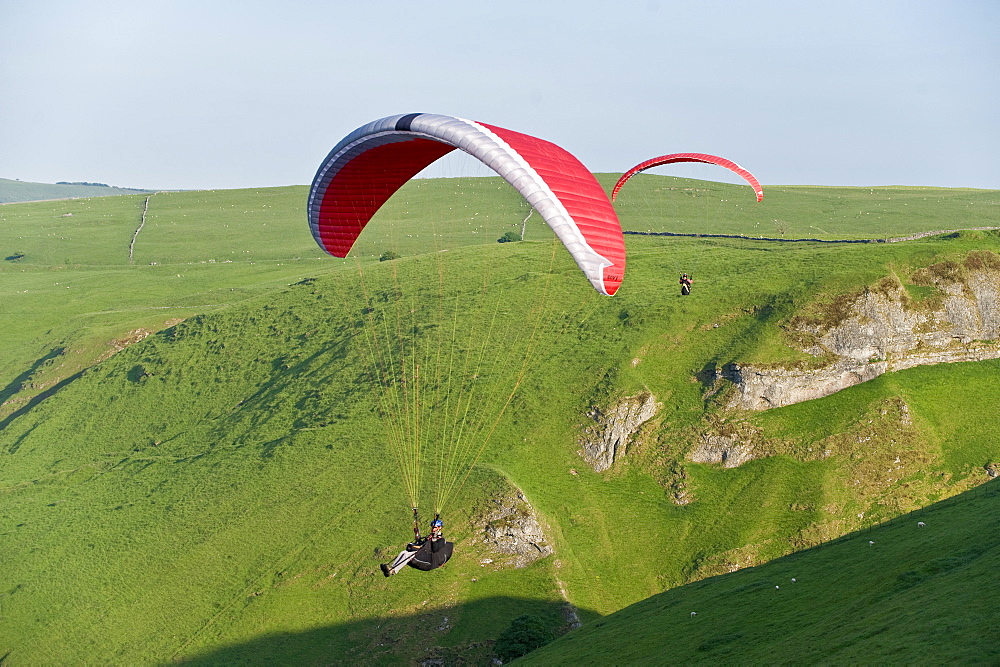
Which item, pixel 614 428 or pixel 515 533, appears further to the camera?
pixel 614 428

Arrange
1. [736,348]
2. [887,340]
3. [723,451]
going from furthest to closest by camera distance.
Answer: [736,348] < [887,340] < [723,451]

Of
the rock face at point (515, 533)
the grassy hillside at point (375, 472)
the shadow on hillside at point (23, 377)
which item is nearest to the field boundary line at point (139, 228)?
the shadow on hillside at point (23, 377)

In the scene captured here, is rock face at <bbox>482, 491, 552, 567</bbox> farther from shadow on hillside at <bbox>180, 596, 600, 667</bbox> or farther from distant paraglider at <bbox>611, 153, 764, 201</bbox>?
distant paraglider at <bbox>611, 153, 764, 201</bbox>

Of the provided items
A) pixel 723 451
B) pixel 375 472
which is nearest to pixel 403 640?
pixel 375 472

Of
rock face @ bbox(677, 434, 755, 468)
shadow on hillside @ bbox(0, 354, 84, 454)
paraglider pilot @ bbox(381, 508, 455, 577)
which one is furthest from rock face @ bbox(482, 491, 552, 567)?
shadow on hillside @ bbox(0, 354, 84, 454)

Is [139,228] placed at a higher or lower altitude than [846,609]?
higher

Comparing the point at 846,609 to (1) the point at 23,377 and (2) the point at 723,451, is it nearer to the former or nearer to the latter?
(2) the point at 723,451

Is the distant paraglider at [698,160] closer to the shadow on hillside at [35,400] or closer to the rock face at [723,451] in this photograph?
the rock face at [723,451]
